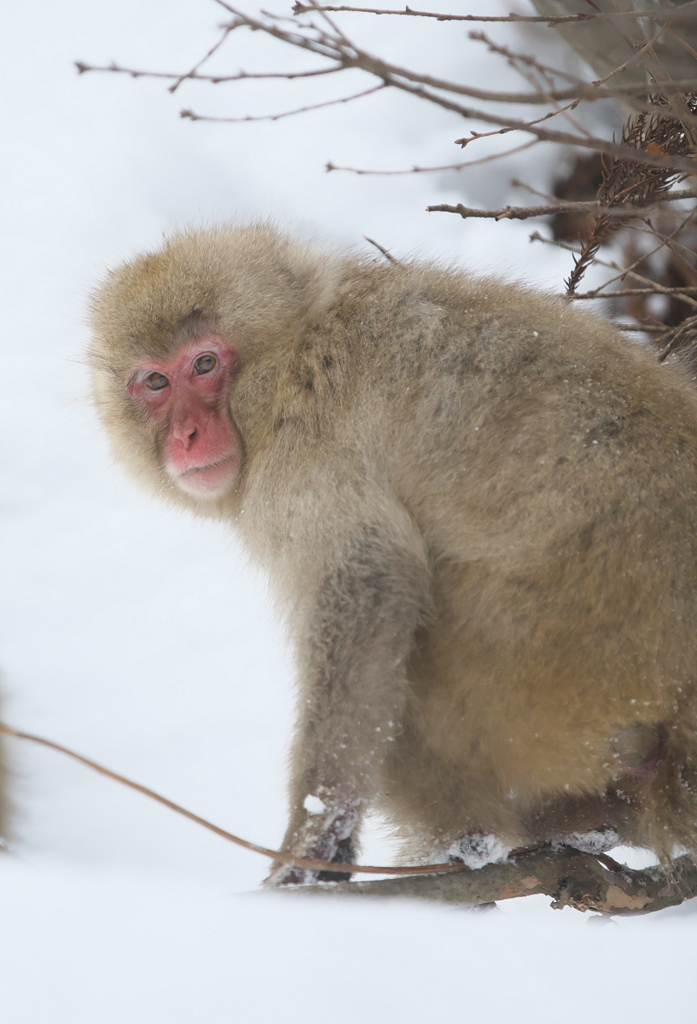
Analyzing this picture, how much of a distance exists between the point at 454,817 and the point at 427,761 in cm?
24

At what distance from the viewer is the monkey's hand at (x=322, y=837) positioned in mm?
2502

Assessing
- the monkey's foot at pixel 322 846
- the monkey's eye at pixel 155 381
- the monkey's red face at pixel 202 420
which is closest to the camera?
the monkey's foot at pixel 322 846

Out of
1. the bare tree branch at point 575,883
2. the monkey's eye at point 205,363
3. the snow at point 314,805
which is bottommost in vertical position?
the bare tree branch at point 575,883

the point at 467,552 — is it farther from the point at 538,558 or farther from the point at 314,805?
the point at 314,805

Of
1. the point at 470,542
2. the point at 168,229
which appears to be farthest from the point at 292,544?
the point at 168,229

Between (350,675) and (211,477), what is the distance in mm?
951

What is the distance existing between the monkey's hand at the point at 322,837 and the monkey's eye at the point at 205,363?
1529 millimetres

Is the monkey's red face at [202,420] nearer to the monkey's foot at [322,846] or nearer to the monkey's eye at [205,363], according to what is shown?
the monkey's eye at [205,363]

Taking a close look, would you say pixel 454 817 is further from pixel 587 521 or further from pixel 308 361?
pixel 308 361

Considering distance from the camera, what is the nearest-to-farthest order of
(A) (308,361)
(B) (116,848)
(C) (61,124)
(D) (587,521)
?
(D) (587,521) < (A) (308,361) < (B) (116,848) < (C) (61,124)

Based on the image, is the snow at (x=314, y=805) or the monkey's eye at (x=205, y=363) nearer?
the snow at (x=314, y=805)

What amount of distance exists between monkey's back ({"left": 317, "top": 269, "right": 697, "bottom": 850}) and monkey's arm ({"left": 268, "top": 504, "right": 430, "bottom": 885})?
0.16 meters

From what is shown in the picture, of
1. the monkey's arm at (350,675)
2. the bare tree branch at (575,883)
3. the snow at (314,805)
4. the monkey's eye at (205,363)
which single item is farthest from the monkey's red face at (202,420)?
the bare tree branch at (575,883)

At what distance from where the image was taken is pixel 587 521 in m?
2.58
